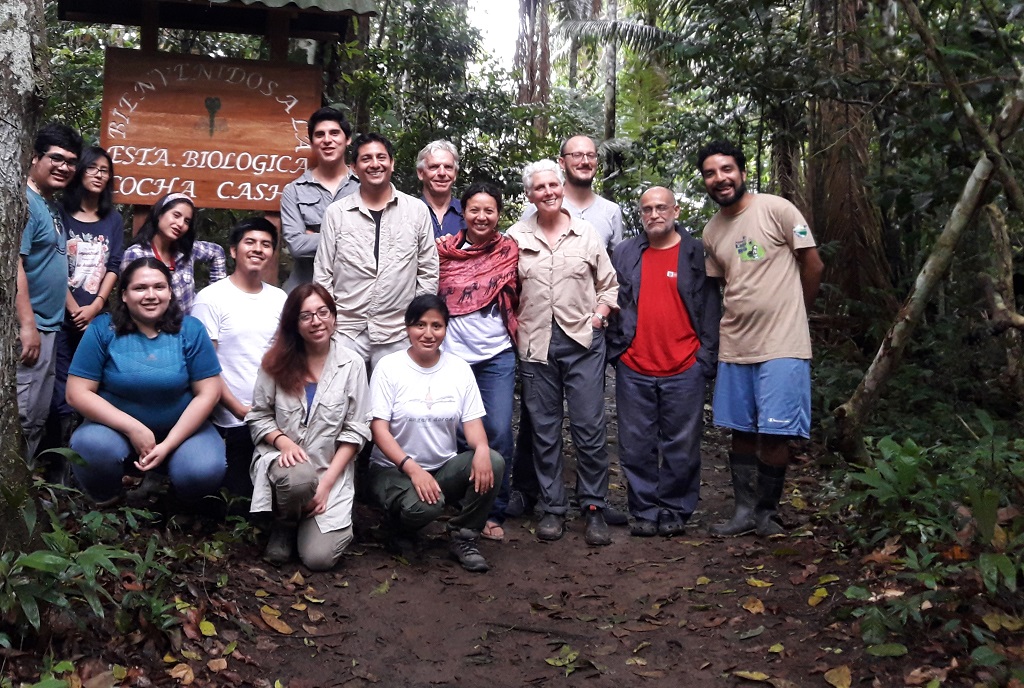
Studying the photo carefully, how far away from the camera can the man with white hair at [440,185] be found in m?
5.41

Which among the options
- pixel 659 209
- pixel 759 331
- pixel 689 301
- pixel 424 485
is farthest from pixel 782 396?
pixel 424 485

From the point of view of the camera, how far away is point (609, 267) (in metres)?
5.39

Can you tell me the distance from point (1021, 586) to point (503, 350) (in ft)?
9.20

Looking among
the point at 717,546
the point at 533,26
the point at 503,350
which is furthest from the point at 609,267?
the point at 533,26

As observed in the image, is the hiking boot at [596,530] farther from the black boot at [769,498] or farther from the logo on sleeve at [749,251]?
the logo on sleeve at [749,251]

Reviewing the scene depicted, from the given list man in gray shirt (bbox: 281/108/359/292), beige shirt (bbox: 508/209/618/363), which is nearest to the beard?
beige shirt (bbox: 508/209/618/363)

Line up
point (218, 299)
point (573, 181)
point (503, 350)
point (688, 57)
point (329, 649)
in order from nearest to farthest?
point (329, 649) → point (218, 299) → point (503, 350) → point (573, 181) → point (688, 57)

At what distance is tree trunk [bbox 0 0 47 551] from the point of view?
3285mm

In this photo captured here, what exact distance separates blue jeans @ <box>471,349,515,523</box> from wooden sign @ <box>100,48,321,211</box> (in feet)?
5.35

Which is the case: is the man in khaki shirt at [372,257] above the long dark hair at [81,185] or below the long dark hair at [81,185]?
below

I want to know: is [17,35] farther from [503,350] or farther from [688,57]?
[688,57]

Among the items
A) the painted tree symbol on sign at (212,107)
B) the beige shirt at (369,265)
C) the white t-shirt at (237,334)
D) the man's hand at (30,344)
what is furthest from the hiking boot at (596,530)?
the painted tree symbol on sign at (212,107)

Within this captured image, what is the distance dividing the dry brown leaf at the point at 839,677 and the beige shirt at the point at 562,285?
2.32 metres

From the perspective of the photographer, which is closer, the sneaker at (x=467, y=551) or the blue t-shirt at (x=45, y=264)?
the blue t-shirt at (x=45, y=264)
